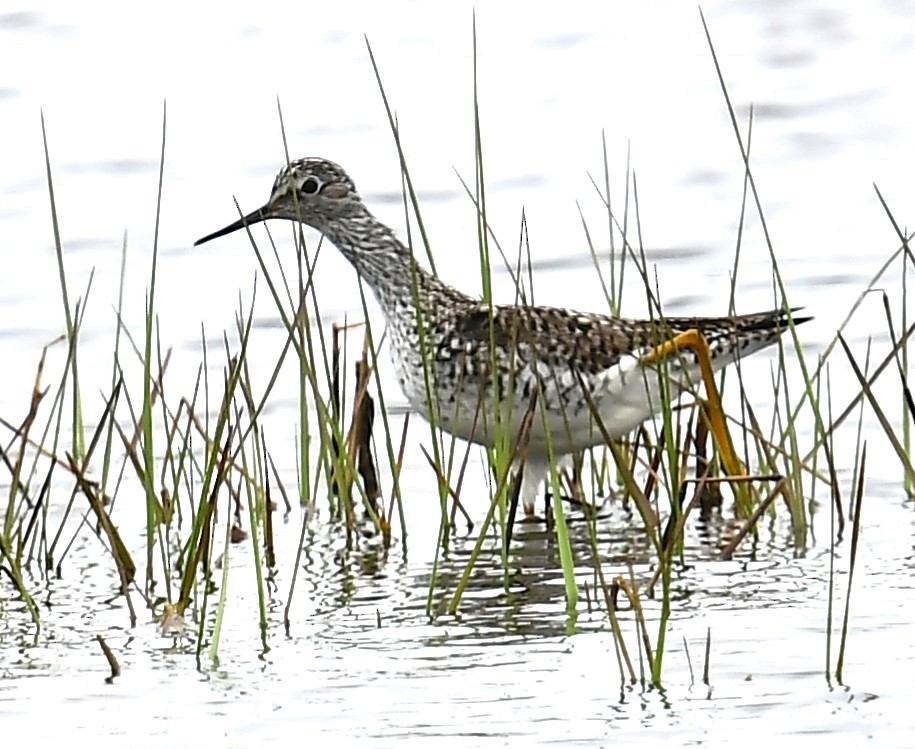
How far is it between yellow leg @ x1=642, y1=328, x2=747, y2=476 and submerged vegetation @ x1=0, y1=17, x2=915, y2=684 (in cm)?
5

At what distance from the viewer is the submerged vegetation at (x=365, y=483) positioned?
208 inches

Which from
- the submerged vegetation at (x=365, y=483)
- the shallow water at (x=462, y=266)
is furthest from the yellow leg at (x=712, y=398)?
the shallow water at (x=462, y=266)

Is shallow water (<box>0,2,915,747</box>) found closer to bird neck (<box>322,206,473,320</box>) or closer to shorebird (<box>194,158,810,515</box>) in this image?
bird neck (<box>322,206,473,320</box>)

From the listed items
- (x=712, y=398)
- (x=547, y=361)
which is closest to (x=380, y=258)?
(x=547, y=361)

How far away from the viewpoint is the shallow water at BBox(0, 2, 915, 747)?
4828 mm

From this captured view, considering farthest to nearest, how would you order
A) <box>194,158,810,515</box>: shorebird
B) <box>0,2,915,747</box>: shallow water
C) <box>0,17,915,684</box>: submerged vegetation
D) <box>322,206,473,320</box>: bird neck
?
1. <box>322,206,473,320</box>: bird neck
2. <box>194,158,810,515</box>: shorebird
3. <box>0,17,915,684</box>: submerged vegetation
4. <box>0,2,915,747</box>: shallow water

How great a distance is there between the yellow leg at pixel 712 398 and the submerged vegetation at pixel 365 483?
0.16 feet

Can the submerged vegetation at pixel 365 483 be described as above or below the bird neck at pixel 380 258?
below

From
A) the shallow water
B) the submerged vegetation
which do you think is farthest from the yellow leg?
the shallow water

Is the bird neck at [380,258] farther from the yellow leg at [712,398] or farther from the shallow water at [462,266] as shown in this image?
the yellow leg at [712,398]

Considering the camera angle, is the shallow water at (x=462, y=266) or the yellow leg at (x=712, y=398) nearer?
the shallow water at (x=462, y=266)

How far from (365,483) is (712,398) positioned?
1.43 meters

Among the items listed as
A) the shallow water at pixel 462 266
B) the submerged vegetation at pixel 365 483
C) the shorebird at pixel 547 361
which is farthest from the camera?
the shorebird at pixel 547 361

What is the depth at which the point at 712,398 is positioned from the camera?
19.2 feet
